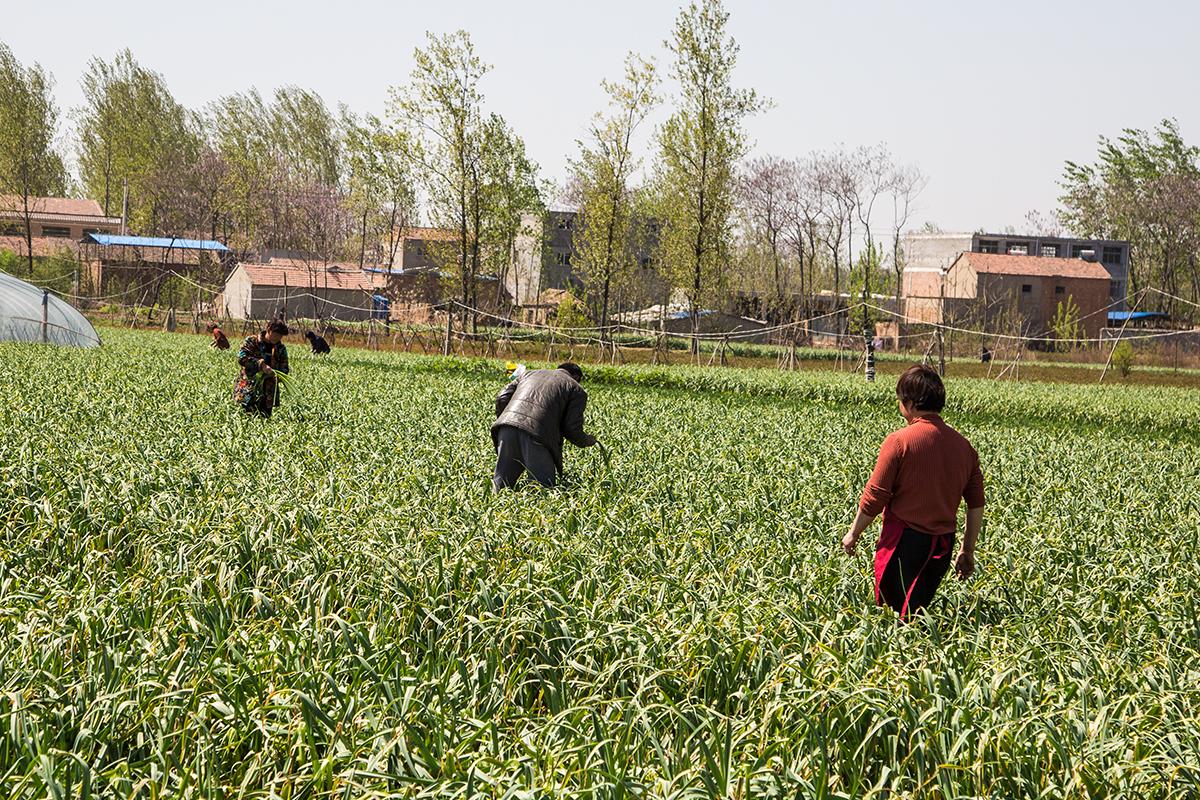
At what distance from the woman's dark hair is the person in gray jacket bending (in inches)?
138

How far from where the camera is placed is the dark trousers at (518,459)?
8.55 meters

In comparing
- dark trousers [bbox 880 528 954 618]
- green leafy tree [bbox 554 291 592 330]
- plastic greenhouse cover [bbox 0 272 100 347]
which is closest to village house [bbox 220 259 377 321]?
green leafy tree [bbox 554 291 592 330]

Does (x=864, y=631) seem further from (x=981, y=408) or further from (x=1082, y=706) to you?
(x=981, y=408)

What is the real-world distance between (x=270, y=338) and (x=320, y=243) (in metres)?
56.6

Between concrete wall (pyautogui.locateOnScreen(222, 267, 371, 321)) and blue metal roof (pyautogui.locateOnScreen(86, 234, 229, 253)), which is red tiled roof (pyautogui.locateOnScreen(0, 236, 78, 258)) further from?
concrete wall (pyautogui.locateOnScreen(222, 267, 371, 321))

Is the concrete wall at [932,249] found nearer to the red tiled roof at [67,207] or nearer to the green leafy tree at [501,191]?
the green leafy tree at [501,191]

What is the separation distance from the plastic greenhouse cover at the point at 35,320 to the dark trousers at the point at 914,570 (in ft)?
81.4

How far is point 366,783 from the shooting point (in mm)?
3393

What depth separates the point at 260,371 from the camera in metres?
12.4

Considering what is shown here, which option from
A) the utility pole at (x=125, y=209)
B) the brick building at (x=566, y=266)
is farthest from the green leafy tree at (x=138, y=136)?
the brick building at (x=566, y=266)

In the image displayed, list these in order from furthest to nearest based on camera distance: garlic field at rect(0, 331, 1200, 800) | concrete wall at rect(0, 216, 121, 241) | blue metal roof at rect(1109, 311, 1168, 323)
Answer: concrete wall at rect(0, 216, 121, 241), blue metal roof at rect(1109, 311, 1168, 323), garlic field at rect(0, 331, 1200, 800)

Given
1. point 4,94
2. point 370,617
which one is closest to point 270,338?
point 370,617

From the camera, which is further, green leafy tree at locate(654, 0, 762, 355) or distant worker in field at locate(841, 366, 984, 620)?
green leafy tree at locate(654, 0, 762, 355)

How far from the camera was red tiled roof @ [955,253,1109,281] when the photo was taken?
6306cm
